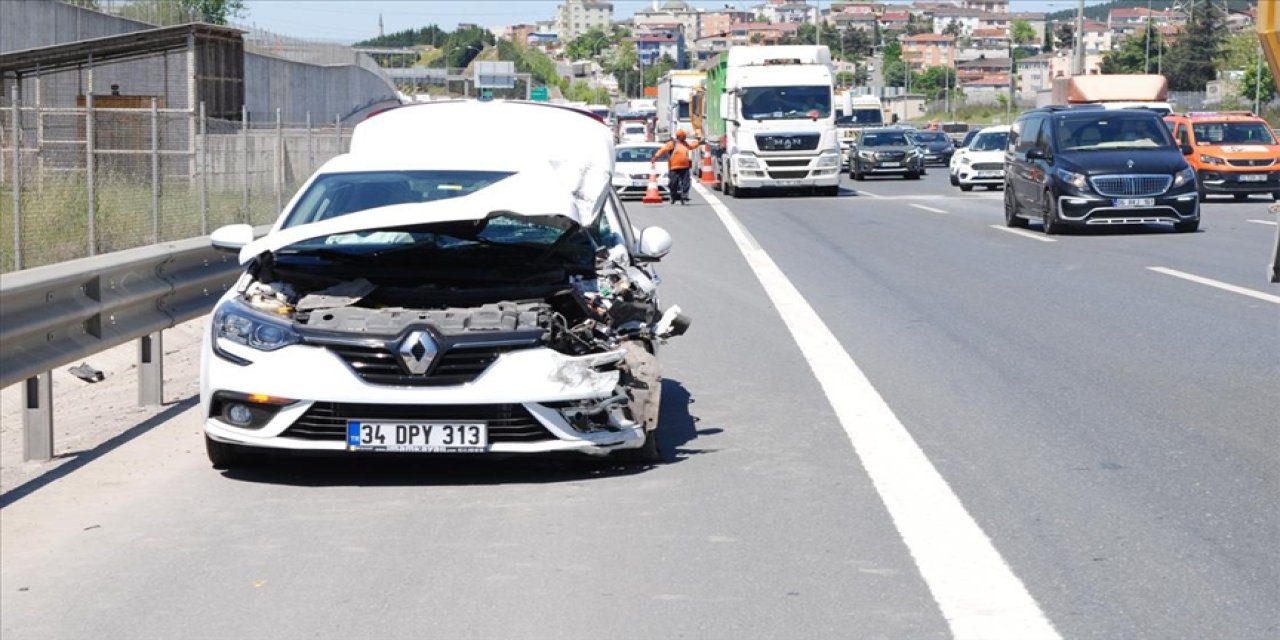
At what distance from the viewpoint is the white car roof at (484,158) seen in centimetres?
806

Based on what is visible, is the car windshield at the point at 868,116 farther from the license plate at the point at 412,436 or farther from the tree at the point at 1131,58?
the tree at the point at 1131,58

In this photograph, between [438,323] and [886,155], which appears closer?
[438,323]

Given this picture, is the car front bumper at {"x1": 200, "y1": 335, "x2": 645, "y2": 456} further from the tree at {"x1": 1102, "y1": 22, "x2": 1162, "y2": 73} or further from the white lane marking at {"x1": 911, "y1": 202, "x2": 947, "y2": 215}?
the tree at {"x1": 1102, "y1": 22, "x2": 1162, "y2": 73}

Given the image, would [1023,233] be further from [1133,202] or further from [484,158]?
[484,158]

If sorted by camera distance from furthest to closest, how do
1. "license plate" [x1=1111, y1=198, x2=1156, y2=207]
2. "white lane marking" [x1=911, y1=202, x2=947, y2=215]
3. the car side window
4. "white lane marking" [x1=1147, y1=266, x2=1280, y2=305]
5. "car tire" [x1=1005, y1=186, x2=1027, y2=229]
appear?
"white lane marking" [x1=911, y1=202, x2=947, y2=215] < "car tire" [x1=1005, y1=186, x2=1027, y2=229] < the car side window < "license plate" [x1=1111, y1=198, x2=1156, y2=207] < "white lane marking" [x1=1147, y1=266, x2=1280, y2=305]

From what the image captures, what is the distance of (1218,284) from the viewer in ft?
55.2

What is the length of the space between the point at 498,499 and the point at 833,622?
2368 mm

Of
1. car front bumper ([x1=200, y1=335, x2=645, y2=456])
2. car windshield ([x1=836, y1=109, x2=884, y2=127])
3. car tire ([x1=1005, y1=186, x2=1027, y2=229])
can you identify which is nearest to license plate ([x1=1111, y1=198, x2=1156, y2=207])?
car tire ([x1=1005, y1=186, x2=1027, y2=229])

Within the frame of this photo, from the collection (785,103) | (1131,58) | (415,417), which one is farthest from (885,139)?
(1131,58)

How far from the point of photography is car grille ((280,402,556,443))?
7.57m

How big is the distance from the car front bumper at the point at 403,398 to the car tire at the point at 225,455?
0.20 metres

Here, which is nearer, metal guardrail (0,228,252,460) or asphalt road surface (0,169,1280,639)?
asphalt road surface (0,169,1280,639)

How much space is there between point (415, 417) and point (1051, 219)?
61.9 feet

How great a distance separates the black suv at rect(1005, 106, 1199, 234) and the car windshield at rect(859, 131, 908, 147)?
23.6 m
